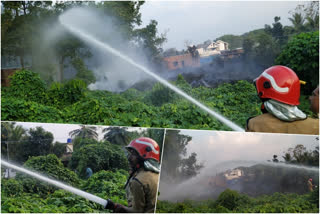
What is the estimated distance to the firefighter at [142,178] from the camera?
4070 millimetres

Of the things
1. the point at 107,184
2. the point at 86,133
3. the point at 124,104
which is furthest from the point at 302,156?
the point at 124,104

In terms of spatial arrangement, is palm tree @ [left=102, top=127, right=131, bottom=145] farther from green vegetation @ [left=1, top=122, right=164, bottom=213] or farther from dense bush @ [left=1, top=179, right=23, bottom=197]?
dense bush @ [left=1, top=179, right=23, bottom=197]

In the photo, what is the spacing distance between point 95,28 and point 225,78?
3.38 meters

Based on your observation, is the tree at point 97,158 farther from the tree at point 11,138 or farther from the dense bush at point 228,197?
the dense bush at point 228,197

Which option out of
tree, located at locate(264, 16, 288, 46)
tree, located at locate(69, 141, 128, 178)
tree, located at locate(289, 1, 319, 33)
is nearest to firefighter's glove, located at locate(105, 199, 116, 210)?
tree, located at locate(69, 141, 128, 178)

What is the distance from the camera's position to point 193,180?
4.23 m

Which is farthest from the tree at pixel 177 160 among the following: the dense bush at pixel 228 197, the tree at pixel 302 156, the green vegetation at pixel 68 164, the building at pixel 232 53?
the building at pixel 232 53

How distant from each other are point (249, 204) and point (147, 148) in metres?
1.23

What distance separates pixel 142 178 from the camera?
13.4 ft

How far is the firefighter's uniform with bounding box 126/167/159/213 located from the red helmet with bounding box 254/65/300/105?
153 centimetres

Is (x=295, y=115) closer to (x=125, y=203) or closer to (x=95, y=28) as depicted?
(x=125, y=203)

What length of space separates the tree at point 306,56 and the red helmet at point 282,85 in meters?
5.06

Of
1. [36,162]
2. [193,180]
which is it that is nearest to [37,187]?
[36,162]

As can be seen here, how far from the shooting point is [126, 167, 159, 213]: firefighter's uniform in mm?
4066
